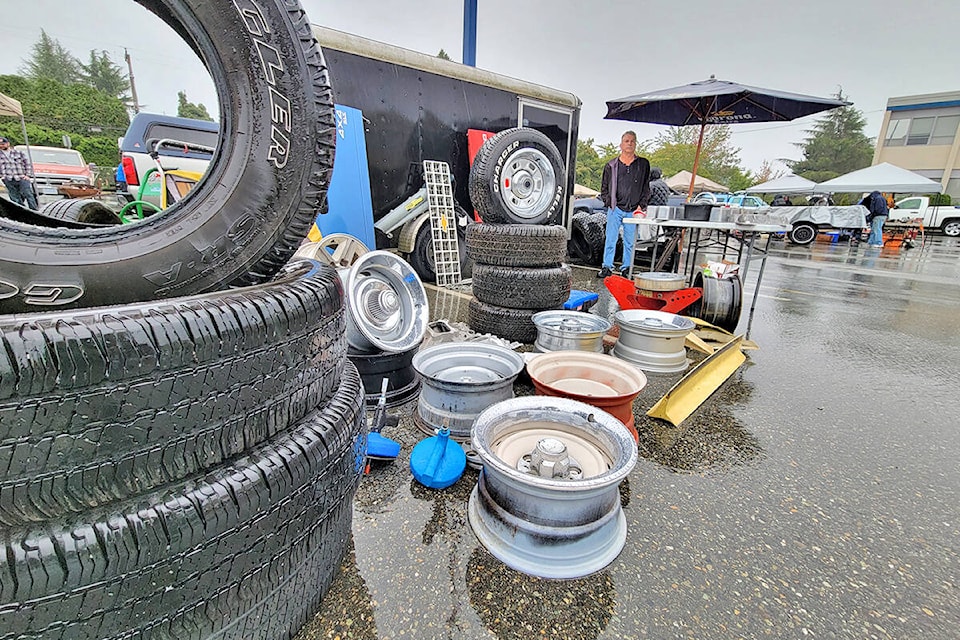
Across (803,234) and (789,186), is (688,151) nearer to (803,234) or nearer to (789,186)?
(789,186)

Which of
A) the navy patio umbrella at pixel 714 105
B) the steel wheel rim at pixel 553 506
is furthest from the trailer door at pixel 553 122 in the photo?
the steel wheel rim at pixel 553 506

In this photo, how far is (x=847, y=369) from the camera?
299 cm

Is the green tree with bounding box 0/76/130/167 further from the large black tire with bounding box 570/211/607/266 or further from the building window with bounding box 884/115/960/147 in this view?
the building window with bounding box 884/115/960/147

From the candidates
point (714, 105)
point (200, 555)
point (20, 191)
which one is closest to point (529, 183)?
point (200, 555)

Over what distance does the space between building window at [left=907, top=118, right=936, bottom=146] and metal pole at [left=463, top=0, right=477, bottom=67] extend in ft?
127

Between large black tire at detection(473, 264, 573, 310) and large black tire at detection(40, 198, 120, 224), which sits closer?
large black tire at detection(40, 198, 120, 224)

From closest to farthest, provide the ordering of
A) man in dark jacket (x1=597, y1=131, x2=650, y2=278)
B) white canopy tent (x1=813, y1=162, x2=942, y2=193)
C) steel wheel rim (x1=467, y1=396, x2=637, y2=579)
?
1. steel wheel rim (x1=467, y1=396, x2=637, y2=579)
2. man in dark jacket (x1=597, y1=131, x2=650, y2=278)
3. white canopy tent (x1=813, y1=162, x2=942, y2=193)

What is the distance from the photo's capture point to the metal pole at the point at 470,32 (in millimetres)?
6598

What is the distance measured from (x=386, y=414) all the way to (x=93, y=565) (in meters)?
1.49

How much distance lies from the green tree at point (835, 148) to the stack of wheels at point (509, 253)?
49644mm

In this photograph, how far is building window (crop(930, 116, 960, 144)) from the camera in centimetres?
2712

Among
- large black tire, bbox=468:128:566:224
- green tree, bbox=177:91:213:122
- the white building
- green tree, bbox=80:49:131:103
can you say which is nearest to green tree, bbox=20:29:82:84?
green tree, bbox=80:49:131:103

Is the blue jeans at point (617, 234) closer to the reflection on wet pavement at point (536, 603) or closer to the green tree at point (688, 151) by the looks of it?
the reflection on wet pavement at point (536, 603)

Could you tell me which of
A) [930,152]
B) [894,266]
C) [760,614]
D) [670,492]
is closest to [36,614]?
[760,614]
